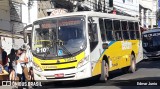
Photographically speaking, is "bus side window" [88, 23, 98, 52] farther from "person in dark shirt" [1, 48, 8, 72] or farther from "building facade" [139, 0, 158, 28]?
"building facade" [139, 0, 158, 28]

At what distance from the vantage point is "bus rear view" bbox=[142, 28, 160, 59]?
108ft

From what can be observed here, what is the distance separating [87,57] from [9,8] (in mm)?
11799

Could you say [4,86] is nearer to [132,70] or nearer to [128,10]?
[132,70]

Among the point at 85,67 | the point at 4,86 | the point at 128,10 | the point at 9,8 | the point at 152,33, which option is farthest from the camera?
the point at 128,10

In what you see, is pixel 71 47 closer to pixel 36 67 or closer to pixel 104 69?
pixel 36 67

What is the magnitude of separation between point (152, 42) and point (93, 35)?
18.9m

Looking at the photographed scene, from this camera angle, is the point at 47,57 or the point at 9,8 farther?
the point at 9,8

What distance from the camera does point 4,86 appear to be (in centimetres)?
1548

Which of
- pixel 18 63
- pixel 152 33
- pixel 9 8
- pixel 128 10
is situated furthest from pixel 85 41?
pixel 128 10

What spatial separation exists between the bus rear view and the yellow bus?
16.8 meters

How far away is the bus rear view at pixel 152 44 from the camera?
3278cm

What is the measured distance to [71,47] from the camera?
1426 centimetres

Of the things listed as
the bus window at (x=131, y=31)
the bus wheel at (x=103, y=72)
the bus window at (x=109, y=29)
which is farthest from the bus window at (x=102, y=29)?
the bus window at (x=131, y=31)

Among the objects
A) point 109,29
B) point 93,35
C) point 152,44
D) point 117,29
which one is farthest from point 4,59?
point 152,44
